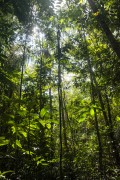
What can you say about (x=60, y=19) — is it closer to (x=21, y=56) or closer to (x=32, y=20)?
(x=32, y=20)

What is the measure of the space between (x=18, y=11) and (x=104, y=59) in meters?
3.50

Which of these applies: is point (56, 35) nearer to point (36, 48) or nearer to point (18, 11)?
point (18, 11)

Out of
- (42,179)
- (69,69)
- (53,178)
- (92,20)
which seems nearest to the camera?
(92,20)

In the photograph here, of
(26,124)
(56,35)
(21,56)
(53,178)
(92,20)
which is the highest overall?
(21,56)

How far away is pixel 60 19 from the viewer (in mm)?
5637

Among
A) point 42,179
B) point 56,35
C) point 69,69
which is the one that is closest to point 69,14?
point 56,35

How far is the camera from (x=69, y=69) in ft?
44.8

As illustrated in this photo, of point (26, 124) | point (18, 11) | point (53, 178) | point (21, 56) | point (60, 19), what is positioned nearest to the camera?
point (26, 124)

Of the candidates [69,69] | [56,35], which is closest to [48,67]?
[69,69]

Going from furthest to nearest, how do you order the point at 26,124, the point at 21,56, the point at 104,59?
the point at 21,56, the point at 104,59, the point at 26,124

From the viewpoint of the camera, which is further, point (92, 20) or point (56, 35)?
point (56, 35)

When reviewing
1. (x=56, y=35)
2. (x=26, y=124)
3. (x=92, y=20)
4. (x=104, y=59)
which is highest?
(x=56, y=35)

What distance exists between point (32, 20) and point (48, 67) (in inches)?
320

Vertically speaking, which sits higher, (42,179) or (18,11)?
(18,11)
